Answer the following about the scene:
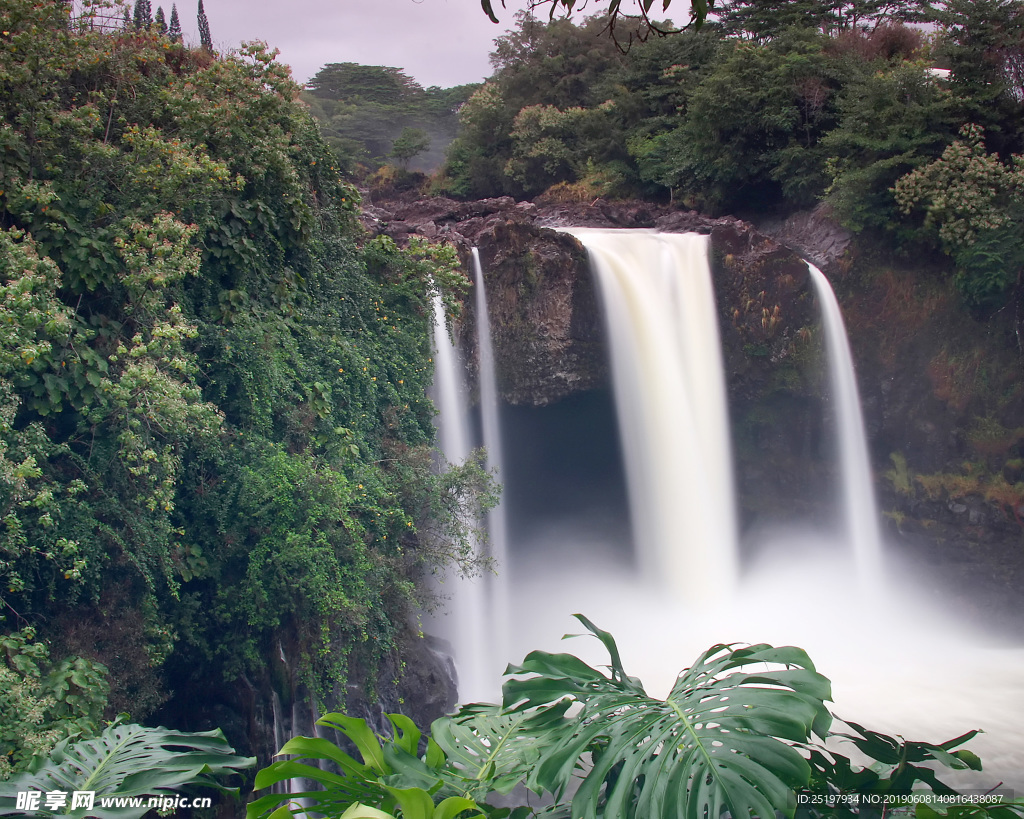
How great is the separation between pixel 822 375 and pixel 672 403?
2726mm

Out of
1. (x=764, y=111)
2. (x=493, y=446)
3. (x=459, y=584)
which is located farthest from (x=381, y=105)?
(x=459, y=584)

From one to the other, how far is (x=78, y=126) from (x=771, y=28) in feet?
53.4

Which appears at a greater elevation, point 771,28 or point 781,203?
point 771,28

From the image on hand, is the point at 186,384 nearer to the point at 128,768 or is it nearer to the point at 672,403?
the point at 128,768

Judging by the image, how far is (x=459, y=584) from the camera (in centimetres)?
1125

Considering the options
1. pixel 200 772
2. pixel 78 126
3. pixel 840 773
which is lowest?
pixel 840 773

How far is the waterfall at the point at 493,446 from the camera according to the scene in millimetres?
11203

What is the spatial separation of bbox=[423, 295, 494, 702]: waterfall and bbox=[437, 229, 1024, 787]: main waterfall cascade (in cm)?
5

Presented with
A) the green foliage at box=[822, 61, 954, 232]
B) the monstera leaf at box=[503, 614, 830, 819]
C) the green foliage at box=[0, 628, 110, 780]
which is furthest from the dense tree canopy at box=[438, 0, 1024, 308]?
the monstera leaf at box=[503, 614, 830, 819]

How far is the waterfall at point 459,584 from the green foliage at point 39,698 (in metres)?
5.59

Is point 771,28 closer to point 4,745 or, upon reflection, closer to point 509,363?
point 509,363

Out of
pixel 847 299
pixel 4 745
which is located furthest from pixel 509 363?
pixel 4 745

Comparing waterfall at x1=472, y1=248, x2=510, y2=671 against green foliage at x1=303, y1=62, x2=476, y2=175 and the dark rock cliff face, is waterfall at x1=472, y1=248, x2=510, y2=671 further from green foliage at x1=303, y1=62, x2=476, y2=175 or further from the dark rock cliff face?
green foliage at x1=303, y1=62, x2=476, y2=175

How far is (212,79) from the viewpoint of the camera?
6992 mm
